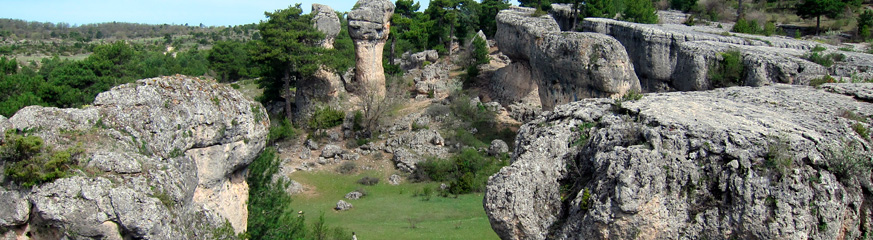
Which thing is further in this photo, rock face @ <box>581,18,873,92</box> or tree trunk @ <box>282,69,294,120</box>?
tree trunk @ <box>282,69,294,120</box>

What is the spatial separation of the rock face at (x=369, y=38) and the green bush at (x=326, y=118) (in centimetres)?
209

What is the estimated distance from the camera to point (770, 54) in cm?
2253

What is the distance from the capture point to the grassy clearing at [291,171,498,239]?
21.2m

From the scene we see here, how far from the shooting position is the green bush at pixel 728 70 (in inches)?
913

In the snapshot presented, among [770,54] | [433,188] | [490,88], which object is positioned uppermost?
[770,54]

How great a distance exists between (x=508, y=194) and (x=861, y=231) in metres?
5.57

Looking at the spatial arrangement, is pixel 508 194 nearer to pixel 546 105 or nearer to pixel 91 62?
pixel 546 105

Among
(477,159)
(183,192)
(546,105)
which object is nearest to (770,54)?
(546,105)

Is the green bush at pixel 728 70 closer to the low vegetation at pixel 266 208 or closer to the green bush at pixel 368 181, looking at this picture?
the green bush at pixel 368 181

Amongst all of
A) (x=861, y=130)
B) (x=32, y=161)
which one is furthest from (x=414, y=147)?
(x=32, y=161)

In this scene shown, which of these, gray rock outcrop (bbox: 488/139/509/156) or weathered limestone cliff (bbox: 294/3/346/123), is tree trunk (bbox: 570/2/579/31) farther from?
weathered limestone cliff (bbox: 294/3/346/123)

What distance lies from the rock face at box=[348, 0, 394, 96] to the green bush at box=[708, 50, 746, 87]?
58.1 feet

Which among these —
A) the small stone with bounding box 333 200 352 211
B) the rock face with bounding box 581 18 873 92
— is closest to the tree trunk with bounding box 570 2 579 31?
the rock face with bounding box 581 18 873 92

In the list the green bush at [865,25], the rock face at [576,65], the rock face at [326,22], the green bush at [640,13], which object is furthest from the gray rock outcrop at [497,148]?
the green bush at [865,25]
